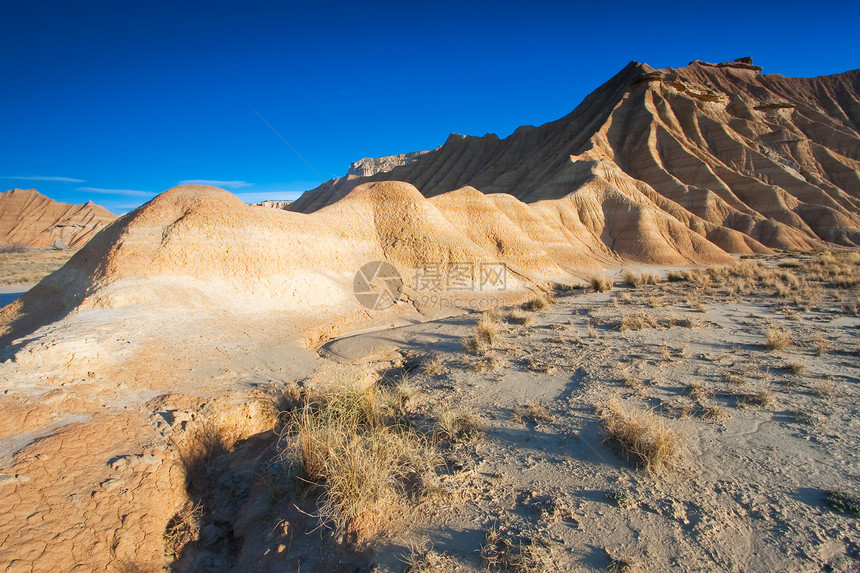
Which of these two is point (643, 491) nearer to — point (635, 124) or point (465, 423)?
point (465, 423)

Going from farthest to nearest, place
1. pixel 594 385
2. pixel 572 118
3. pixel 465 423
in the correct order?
1. pixel 572 118
2. pixel 594 385
3. pixel 465 423

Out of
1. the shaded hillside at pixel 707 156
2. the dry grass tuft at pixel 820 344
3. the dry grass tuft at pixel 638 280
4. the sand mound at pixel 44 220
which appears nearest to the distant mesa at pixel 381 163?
the shaded hillside at pixel 707 156

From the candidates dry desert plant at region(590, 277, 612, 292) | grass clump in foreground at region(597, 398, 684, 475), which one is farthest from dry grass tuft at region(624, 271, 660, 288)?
grass clump in foreground at region(597, 398, 684, 475)

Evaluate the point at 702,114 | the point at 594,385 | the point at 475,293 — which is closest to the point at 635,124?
the point at 702,114

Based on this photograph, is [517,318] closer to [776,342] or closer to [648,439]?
[776,342]

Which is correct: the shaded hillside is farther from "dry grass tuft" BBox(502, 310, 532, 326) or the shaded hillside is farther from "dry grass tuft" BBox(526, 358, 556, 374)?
"dry grass tuft" BBox(526, 358, 556, 374)

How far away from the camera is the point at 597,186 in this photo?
31.7 m

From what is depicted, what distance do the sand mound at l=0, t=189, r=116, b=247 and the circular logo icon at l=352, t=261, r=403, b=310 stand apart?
5598 cm

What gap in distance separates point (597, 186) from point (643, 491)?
32082 millimetres

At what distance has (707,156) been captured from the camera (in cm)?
3919

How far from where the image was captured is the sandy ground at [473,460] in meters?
3.07

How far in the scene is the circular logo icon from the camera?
12.4m

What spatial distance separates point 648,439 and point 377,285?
10.2m

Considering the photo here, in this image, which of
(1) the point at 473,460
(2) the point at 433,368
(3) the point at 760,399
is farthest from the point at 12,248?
(3) the point at 760,399
